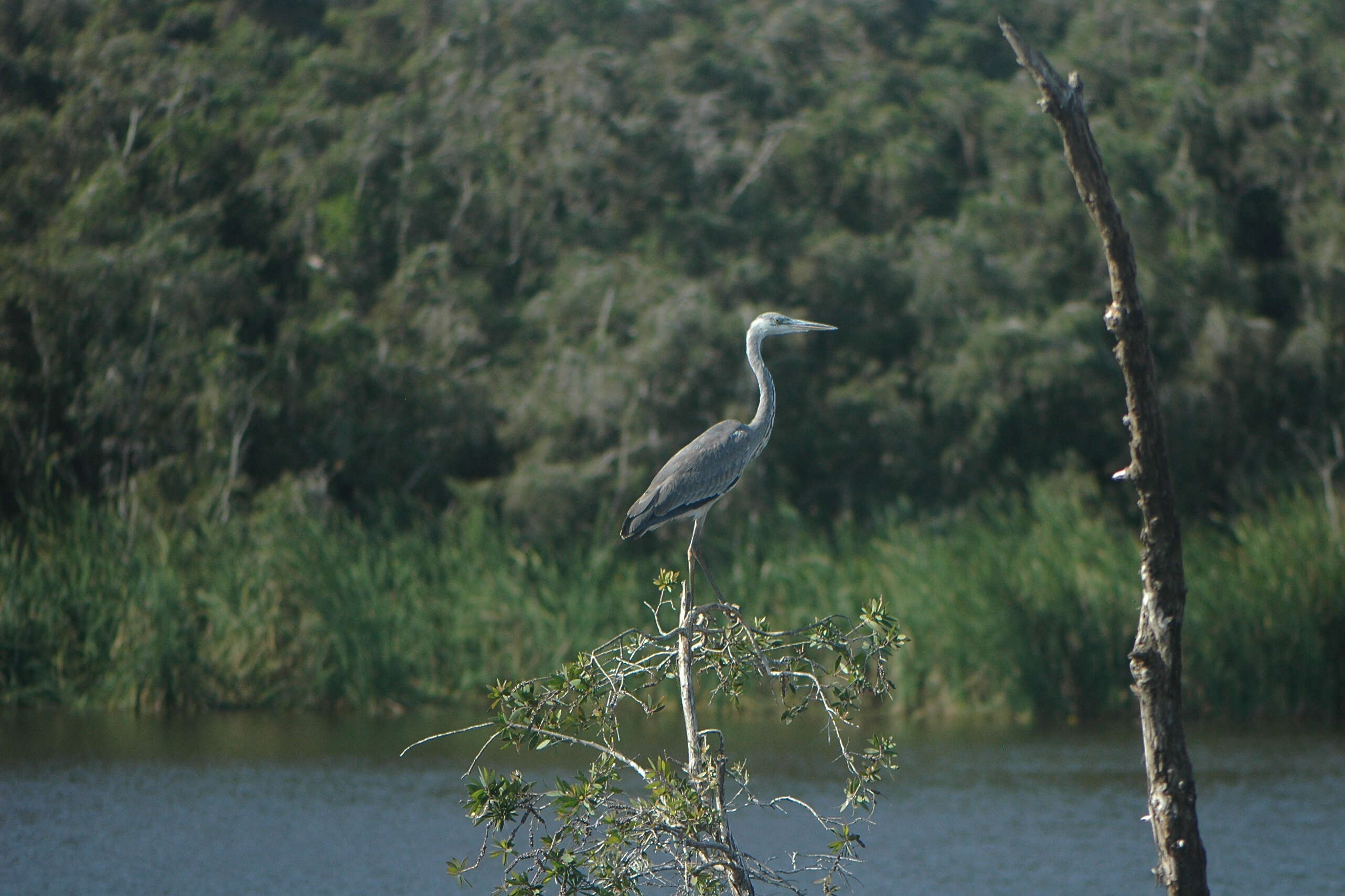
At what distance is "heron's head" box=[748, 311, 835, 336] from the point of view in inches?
299

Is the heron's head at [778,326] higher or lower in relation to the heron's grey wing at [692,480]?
higher

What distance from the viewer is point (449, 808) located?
37.5 feet

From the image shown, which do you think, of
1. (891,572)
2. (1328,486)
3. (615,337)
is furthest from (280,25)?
(1328,486)

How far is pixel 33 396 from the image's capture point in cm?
1803

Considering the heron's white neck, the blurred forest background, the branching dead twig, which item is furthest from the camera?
the blurred forest background

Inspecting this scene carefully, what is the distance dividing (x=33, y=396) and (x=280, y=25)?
298 inches

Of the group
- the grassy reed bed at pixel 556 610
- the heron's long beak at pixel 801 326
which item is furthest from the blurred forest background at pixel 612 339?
the heron's long beak at pixel 801 326

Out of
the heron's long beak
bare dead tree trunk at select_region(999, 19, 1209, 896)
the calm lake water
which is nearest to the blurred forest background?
the calm lake water

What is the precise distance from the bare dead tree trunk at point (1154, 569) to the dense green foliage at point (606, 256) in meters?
12.6

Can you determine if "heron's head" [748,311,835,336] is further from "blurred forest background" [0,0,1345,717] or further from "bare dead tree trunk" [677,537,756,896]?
"blurred forest background" [0,0,1345,717]

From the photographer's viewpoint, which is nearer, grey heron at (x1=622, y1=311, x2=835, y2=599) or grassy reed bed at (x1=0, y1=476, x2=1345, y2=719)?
grey heron at (x1=622, y1=311, x2=835, y2=599)

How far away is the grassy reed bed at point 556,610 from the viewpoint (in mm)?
13742

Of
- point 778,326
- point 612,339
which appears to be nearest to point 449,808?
point 778,326

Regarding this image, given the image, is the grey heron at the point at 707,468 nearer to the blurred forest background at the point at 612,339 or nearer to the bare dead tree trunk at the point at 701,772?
the bare dead tree trunk at the point at 701,772
